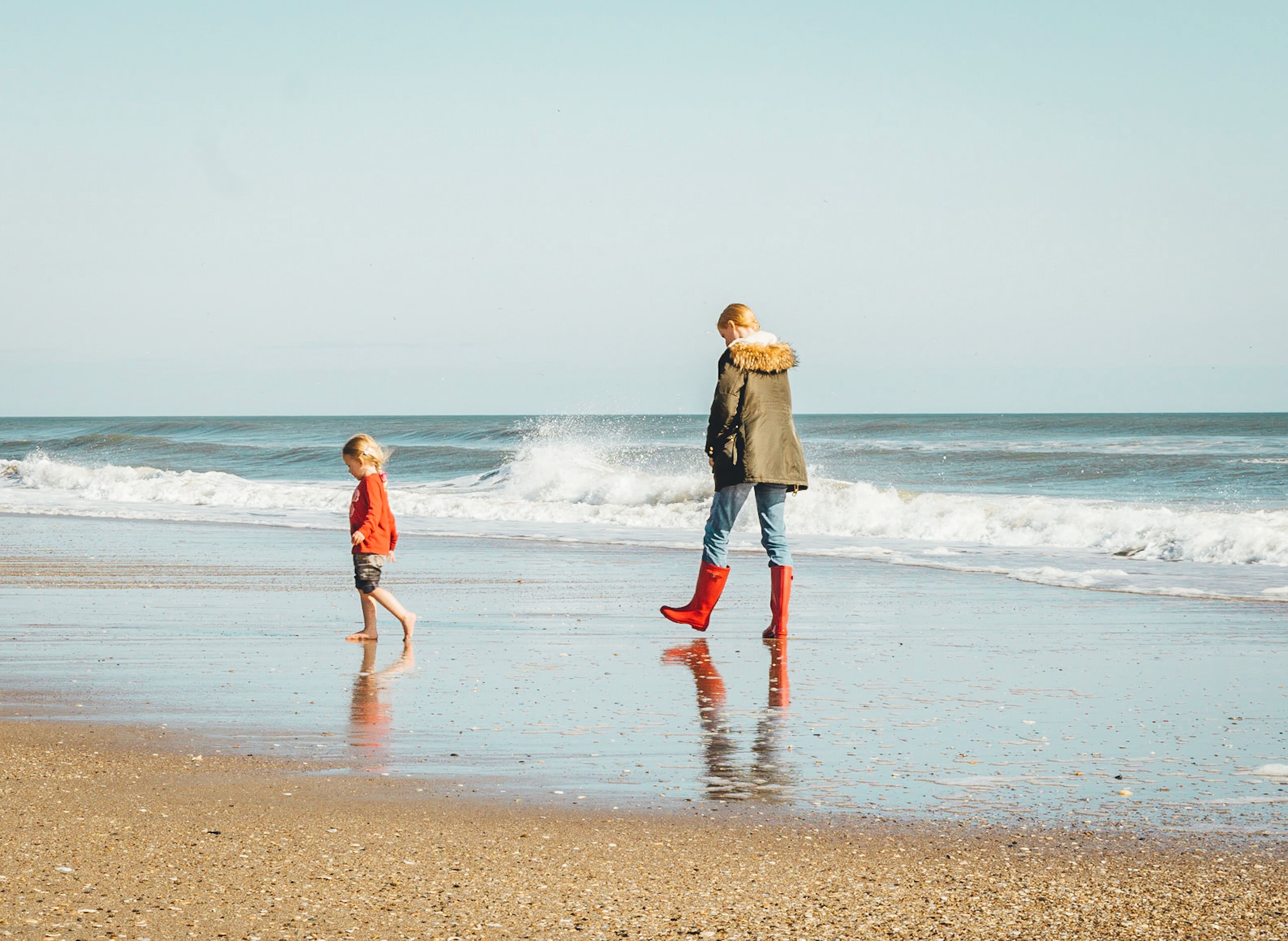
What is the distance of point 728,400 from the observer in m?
6.73

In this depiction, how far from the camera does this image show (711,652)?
6.32 meters

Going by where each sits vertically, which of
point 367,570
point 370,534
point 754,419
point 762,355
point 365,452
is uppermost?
point 762,355

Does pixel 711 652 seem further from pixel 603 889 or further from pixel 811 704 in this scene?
pixel 603 889

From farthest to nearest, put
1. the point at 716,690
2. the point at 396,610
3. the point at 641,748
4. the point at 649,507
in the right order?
the point at 649,507
the point at 396,610
the point at 716,690
the point at 641,748

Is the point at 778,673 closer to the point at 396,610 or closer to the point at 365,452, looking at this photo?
the point at 396,610

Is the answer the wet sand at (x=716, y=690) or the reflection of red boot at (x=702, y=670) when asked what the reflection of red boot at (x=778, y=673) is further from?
the reflection of red boot at (x=702, y=670)

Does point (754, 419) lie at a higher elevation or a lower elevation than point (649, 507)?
higher

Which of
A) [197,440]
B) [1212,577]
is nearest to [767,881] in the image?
[1212,577]

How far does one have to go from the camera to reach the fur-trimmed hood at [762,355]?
6.74m

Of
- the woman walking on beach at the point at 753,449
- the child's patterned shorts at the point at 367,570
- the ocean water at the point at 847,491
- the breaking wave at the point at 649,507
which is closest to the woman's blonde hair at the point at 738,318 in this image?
the woman walking on beach at the point at 753,449

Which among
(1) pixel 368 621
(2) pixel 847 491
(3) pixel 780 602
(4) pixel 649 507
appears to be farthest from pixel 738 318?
(4) pixel 649 507

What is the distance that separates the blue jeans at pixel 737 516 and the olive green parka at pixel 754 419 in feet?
0.36

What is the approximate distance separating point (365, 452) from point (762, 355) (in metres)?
2.27

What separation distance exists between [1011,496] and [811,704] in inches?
801
